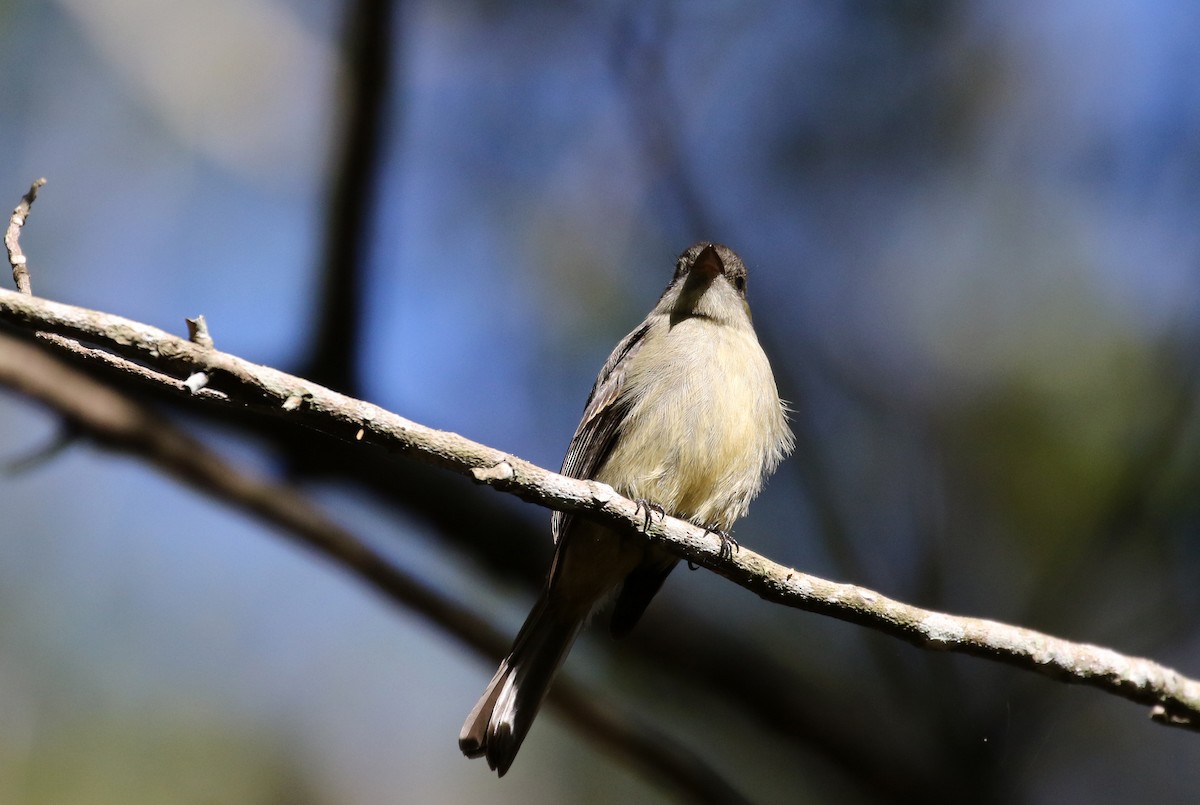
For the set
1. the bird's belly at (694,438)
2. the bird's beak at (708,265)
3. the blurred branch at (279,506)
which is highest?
the bird's beak at (708,265)

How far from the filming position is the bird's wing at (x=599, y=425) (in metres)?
4.21

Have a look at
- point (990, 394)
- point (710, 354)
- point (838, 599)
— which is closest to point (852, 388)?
point (990, 394)

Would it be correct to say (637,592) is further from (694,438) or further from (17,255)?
(17,255)

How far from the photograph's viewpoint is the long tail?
3.68 metres

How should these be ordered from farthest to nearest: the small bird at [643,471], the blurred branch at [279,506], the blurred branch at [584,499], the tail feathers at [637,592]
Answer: the blurred branch at [279,506], the tail feathers at [637,592], the small bird at [643,471], the blurred branch at [584,499]

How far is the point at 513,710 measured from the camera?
12.2 feet

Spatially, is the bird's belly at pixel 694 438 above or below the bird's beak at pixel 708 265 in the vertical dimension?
below

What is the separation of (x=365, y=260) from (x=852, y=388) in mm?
2428

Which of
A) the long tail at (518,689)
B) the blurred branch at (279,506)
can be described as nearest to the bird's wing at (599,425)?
the long tail at (518,689)

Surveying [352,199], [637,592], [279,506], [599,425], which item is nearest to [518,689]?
[637,592]

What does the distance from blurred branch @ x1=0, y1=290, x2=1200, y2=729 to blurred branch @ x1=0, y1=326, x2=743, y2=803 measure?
1322mm

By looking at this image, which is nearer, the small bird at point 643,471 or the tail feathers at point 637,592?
the small bird at point 643,471

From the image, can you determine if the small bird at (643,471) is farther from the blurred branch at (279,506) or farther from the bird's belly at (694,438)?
the blurred branch at (279,506)

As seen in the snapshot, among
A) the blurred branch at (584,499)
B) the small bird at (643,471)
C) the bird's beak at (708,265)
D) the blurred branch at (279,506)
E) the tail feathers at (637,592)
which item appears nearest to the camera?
the blurred branch at (584,499)
